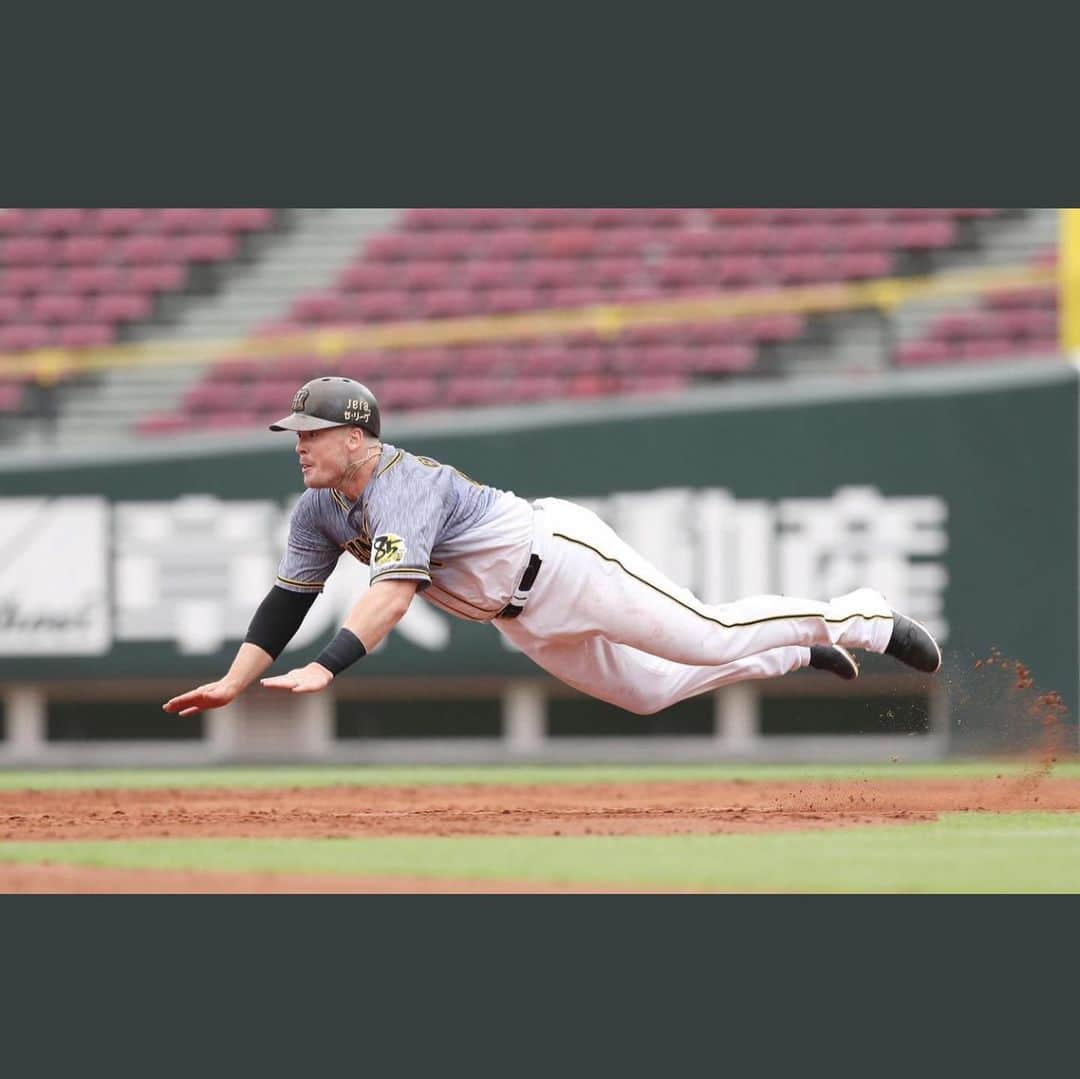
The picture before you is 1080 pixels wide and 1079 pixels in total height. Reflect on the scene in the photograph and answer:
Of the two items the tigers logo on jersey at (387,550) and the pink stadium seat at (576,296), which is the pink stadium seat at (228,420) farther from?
the tigers logo on jersey at (387,550)

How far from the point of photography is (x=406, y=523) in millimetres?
5367

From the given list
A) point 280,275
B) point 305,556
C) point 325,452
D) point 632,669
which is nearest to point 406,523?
point 325,452

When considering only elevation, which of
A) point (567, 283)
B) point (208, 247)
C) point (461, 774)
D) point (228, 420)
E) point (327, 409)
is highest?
point (208, 247)

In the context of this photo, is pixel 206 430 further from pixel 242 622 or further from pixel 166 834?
pixel 166 834

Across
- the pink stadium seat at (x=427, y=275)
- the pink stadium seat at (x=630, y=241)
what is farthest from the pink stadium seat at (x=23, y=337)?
the pink stadium seat at (x=630, y=241)

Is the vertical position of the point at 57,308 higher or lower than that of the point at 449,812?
higher

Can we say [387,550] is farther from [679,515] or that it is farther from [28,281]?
[28,281]

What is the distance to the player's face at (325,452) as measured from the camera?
5477 mm

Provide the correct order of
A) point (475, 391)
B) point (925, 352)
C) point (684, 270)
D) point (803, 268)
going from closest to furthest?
1. point (475, 391)
2. point (925, 352)
3. point (803, 268)
4. point (684, 270)

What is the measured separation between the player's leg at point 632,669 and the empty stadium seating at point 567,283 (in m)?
4.70

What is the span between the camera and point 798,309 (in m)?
10.8

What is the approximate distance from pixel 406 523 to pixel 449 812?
2048mm

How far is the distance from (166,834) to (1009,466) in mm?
5329

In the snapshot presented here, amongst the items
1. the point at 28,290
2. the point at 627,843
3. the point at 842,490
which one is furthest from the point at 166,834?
the point at 28,290
